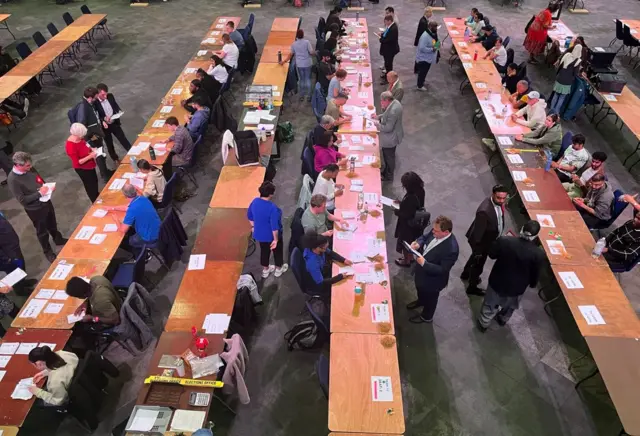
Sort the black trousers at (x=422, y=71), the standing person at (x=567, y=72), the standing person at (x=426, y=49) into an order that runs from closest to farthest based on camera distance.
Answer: the standing person at (x=567, y=72) < the standing person at (x=426, y=49) < the black trousers at (x=422, y=71)

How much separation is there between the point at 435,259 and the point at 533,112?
4859 mm

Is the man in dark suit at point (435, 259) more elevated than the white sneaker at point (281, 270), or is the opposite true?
the man in dark suit at point (435, 259)

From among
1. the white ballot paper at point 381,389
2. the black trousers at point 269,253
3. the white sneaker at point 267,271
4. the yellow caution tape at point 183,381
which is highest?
the white ballot paper at point 381,389

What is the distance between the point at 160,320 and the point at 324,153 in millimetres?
3584

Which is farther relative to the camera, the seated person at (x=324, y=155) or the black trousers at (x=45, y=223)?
the seated person at (x=324, y=155)

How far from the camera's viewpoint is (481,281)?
687 cm

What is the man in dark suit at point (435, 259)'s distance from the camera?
5.10m

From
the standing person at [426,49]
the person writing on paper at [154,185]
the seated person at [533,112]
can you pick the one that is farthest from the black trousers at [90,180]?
the seated person at [533,112]

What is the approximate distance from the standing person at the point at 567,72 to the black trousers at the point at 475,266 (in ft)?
18.7

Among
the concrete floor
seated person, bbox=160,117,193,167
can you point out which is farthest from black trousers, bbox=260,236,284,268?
seated person, bbox=160,117,193,167

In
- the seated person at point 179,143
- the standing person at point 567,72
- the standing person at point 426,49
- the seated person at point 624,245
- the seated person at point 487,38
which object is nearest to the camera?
the seated person at point 624,245

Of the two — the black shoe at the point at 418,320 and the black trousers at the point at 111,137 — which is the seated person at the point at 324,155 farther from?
the black trousers at the point at 111,137

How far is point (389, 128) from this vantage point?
7.95m

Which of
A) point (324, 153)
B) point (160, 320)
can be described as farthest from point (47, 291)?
point (324, 153)
